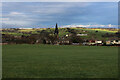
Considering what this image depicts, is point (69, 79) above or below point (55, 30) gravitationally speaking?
below

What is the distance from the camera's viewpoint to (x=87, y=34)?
497 ft

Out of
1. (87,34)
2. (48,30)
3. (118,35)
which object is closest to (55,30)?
(48,30)

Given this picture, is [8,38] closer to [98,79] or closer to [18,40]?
[18,40]

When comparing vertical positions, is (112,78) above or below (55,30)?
below

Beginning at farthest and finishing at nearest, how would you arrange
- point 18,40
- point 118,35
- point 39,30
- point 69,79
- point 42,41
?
point 39,30 → point 118,35 → point 42,41 → point 18,40 → point 69,79

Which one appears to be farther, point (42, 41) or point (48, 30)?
point (48, 30)

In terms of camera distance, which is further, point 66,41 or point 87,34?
point 87,34

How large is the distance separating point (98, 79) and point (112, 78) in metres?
0.91

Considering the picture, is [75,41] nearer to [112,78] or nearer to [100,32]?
[100,32]

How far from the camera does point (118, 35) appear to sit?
14525 cm

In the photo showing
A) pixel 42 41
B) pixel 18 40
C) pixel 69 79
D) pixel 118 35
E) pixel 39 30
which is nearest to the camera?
pixel 69 79

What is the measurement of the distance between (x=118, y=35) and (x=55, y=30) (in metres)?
44.7

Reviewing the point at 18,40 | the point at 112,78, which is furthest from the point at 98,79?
the point at 18,40

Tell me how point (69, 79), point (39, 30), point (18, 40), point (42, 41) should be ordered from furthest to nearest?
point (39, 30) < point (42, 41) < point (18, 40) < point (69, 79)
